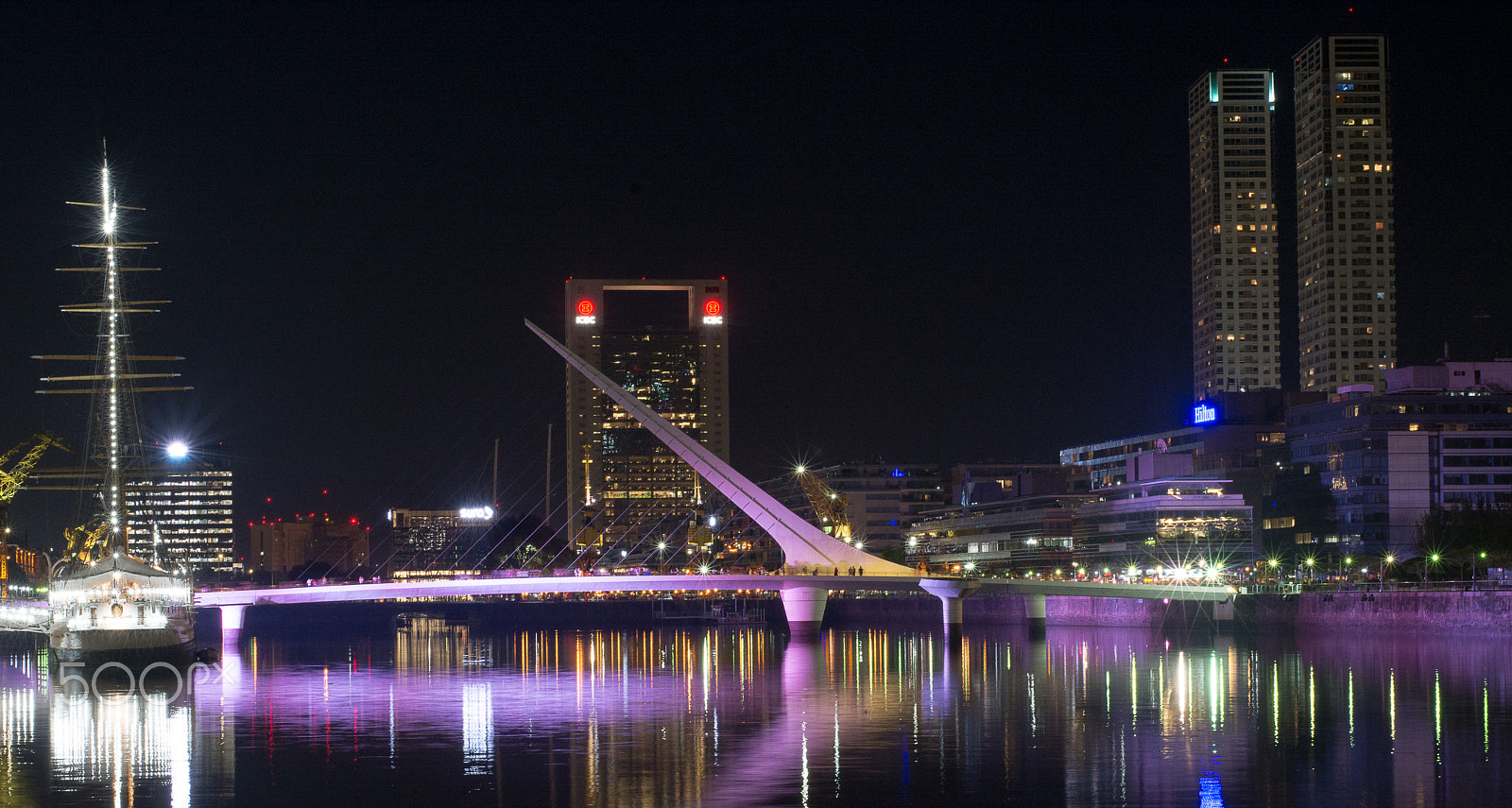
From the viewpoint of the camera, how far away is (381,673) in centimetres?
4872

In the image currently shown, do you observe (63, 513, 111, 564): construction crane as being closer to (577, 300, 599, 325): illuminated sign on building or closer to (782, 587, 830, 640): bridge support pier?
(782, 587, 830, 640): bridge support pier

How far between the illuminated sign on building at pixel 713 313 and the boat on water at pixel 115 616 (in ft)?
426

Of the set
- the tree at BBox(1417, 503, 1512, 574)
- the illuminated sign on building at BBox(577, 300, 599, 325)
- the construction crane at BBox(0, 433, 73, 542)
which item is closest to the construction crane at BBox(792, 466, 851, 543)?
the tree at BBox(1417, 503, 1512, 574)

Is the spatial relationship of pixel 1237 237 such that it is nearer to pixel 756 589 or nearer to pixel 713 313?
pixel 713 313

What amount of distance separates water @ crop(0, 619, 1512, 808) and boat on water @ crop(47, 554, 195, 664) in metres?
2.09

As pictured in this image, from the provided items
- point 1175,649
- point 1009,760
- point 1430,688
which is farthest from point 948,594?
point 1009,760

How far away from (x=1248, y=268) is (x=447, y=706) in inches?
5957

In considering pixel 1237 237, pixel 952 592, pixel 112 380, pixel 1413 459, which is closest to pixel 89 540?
pixel 112 380

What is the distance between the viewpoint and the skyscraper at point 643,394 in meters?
161

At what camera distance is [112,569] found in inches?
1797

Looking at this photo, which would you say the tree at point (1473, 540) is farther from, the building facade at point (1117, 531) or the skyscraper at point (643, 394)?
the skyscraper at point (643, 394)

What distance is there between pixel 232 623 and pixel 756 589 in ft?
79.0

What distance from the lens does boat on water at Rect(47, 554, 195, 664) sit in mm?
44812

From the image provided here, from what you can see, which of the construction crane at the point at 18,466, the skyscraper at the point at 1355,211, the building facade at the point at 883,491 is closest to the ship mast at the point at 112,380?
the construction crane at the point at 18,466
